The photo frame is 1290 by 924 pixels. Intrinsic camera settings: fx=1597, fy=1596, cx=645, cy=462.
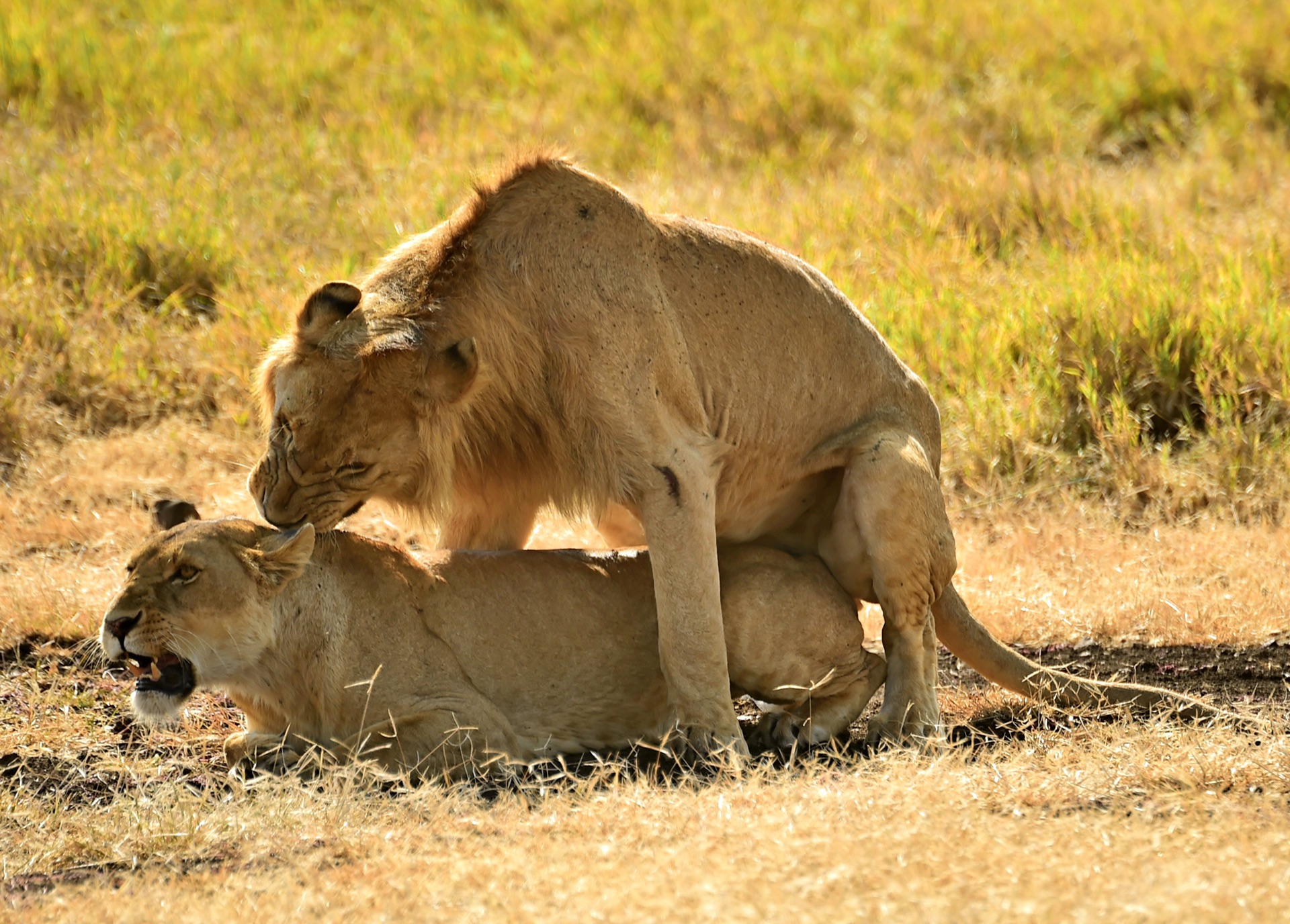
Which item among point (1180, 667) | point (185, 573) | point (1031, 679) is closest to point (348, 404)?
point (185, 573)

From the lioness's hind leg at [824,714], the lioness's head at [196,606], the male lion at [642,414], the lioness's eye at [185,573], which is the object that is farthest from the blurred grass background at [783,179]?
the lioness's hind leg at [824,714]

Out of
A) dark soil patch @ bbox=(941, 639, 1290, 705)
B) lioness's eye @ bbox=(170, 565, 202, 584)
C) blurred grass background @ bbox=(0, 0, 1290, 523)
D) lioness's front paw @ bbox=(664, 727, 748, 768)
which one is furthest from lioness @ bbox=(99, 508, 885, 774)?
blurred grass background @ bbox=(0, 0, 1290, 523)

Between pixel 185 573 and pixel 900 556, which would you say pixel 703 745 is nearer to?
pixel 900 556

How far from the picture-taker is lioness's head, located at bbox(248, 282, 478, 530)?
4699 millimetres

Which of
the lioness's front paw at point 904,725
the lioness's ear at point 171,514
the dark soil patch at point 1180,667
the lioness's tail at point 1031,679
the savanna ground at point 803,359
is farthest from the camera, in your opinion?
the dark soil patch at point 1180,667

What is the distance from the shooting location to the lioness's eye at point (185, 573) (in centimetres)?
473

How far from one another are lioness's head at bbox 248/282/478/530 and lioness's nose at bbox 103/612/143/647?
1.61 feet

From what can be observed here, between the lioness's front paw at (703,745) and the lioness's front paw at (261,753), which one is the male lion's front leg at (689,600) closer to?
the lioness's front paw at (703,745)

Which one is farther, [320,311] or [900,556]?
[900,556]

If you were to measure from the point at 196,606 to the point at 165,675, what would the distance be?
227mm

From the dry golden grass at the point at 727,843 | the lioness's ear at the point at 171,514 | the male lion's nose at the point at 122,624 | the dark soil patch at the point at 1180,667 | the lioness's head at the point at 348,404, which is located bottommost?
the dark soil patch at the point at 1180,667

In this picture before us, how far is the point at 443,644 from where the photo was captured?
5.14 metres

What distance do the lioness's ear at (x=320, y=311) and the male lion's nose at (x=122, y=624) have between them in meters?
0.95

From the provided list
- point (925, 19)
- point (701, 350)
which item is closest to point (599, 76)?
point (925, 19)
